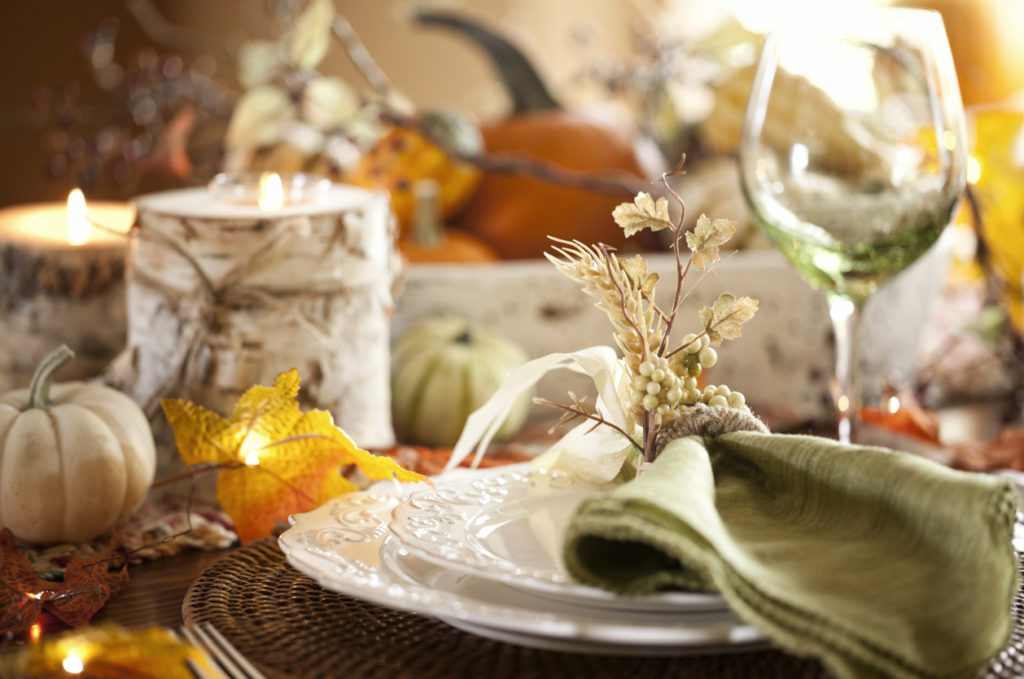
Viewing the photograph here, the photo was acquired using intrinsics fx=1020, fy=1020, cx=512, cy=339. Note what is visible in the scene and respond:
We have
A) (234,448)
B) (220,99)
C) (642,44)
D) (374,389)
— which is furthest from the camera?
(642,44)

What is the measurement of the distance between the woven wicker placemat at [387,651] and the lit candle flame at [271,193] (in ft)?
0.97

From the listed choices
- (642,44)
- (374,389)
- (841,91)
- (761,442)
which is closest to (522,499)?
(761,442)

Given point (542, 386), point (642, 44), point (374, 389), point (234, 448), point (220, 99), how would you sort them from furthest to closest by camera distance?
point (642, 44) → point (220, 99) → point (542, 386) → point (374, 389) → point (234, 448)

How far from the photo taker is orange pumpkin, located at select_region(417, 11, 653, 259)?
1049 millimetres

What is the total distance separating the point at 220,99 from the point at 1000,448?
0.78 metres

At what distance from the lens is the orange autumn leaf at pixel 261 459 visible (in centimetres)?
50

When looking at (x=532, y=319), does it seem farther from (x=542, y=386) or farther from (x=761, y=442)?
(x=761, y=442)

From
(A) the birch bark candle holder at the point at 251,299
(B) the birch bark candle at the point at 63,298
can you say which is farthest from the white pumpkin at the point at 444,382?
(B) the birch bark candle at the point at 63,298

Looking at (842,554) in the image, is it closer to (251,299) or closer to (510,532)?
(510,532)

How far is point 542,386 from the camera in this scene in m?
0.84

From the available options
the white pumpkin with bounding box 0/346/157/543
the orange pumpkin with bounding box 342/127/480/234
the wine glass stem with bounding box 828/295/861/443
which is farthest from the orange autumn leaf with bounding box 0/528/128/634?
the orange pumpkin with bounding box 342/127/480/234

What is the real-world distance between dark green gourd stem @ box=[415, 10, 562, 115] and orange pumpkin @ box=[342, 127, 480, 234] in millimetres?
155

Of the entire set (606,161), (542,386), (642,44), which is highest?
(642,44)

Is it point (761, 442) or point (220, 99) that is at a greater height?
point (220, 99)
